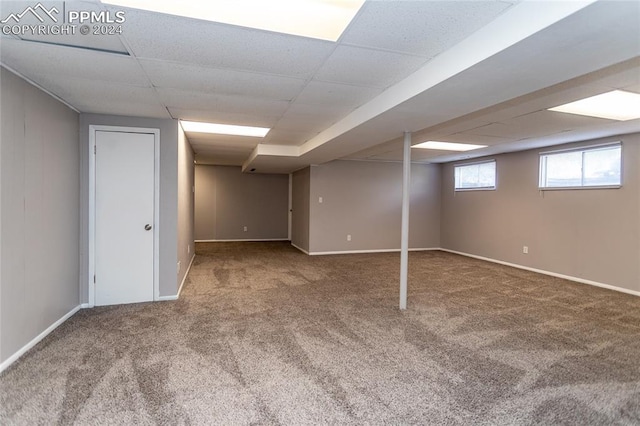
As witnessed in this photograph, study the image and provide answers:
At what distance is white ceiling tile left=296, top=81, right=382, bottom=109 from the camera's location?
2.78 meters

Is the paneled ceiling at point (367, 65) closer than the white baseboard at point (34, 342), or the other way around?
the paneled ceiling at point (367, 65)

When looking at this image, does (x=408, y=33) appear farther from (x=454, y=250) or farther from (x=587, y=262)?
(x=454, y=250)

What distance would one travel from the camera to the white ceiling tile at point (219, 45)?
1829mm

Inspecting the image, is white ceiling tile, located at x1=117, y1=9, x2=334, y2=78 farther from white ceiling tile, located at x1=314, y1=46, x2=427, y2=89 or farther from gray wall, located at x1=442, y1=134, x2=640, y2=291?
gray wall, located at x1=442, y1=134, x2=640, y2=291

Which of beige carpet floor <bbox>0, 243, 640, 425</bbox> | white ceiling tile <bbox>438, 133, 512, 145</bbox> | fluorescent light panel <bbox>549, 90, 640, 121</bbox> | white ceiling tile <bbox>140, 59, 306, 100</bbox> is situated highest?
fluorescent light panel <bbox>549, 90, 640, 121</bbox>

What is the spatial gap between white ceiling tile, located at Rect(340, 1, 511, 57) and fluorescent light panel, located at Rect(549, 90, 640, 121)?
86.4 inches

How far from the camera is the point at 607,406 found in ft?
6.48

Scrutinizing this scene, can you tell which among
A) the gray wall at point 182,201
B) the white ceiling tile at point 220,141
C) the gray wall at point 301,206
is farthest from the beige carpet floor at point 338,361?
the gray wall at point 301,206

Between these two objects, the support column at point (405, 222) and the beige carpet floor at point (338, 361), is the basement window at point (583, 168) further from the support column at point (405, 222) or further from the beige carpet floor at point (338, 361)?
the support column at point (405, 222)

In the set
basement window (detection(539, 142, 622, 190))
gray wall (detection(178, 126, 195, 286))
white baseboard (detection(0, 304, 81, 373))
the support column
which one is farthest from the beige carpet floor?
basement window (detection(539, 142, 622, 190))

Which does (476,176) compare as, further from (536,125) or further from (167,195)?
(167,195)

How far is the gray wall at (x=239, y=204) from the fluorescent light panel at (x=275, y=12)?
7905mm

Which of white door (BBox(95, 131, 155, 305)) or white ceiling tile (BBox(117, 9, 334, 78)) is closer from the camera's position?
white ceiling tile (BBox(117, 9, 334, 78))

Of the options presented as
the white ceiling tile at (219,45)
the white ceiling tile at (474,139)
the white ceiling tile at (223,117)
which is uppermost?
the white ceiling tile at (474,139)
